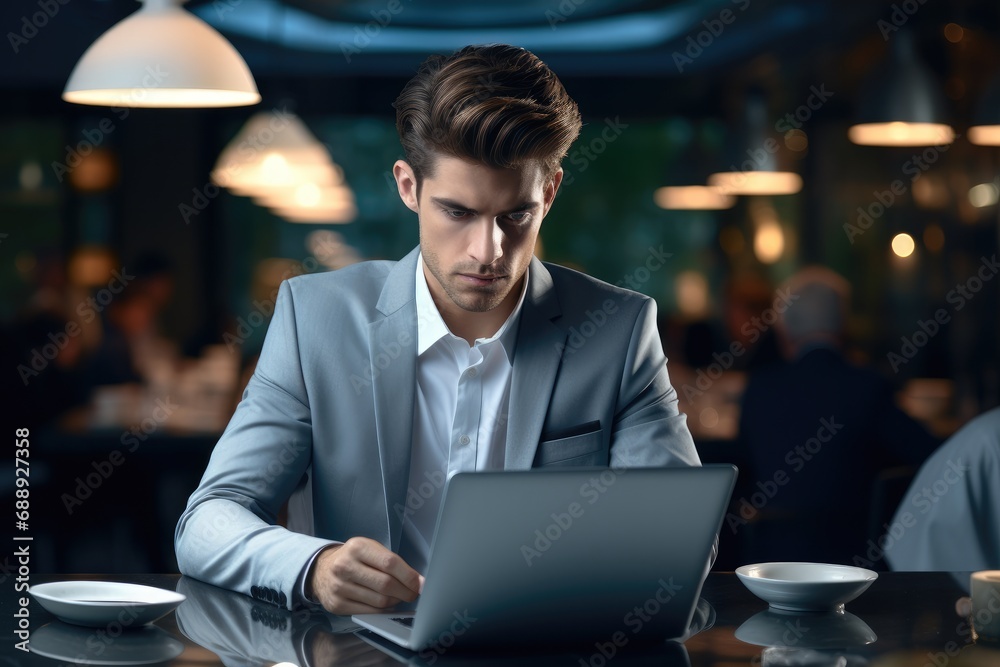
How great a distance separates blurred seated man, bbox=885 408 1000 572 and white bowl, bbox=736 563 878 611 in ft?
3.04

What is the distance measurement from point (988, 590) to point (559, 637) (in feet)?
1.72

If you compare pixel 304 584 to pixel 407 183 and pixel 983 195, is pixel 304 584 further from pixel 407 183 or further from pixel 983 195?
pixel 983 195

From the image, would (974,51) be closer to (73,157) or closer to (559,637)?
(73,157)

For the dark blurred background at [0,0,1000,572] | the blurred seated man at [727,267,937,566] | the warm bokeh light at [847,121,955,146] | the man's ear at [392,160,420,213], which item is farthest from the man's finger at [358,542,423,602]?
the warm bokeh light at [847,121,955,146]

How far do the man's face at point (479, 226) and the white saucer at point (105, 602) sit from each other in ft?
2.32

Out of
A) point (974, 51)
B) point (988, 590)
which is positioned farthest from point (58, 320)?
→ point (988, 590)

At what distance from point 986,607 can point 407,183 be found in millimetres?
1165

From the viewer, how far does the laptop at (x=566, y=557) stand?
1.21 m

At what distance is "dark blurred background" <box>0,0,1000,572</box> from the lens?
561 centimetres

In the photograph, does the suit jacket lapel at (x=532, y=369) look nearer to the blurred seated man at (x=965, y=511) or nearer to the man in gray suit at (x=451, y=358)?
the man in gray suit at (x=451, y=358)

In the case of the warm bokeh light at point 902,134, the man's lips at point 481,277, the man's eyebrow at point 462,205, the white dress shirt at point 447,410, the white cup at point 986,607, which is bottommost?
the white cup at point 986,607

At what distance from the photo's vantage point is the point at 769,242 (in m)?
5.72

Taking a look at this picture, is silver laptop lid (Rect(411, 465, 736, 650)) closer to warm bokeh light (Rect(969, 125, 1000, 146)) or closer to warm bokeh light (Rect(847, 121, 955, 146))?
warm bokeh light (Rect(847, 121, 955, 146))

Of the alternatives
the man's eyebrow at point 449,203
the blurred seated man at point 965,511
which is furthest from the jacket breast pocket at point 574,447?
the blurred seated man at point 965,511
